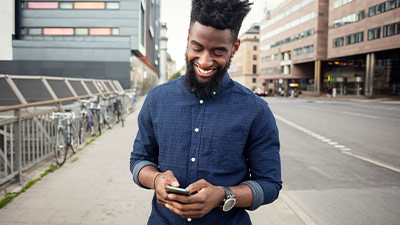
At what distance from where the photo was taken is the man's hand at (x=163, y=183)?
4.66 feet

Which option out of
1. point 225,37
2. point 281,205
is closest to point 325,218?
point 281,205

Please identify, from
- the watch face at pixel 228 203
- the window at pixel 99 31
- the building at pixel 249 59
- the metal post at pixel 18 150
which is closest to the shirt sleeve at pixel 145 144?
the watch face at pixel 228 203

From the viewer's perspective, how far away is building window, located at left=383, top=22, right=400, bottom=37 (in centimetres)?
3672

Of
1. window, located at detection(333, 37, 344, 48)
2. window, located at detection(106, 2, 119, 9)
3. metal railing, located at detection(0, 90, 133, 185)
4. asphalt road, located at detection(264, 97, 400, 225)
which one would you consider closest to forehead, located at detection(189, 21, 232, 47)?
asphalt road, located at detection(264, 97, 400, 225)

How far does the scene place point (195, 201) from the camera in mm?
1349

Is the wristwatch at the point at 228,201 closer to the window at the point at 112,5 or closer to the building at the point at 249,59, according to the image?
the window at the point at 112,5

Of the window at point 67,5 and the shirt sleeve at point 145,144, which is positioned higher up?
the window at point 67,5

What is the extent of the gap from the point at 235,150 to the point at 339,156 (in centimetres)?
724

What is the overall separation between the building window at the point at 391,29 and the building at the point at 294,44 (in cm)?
1716

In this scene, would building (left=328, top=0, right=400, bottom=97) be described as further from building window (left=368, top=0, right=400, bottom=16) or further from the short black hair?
the short black hair

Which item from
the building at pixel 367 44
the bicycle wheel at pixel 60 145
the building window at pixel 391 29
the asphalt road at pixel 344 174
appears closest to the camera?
the asphalt road at pixel 344 174

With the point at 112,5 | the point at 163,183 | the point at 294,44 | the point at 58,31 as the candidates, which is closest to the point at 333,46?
the point at 294,44

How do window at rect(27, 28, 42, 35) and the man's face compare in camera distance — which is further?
window at rect(27, 28, 42, 35)

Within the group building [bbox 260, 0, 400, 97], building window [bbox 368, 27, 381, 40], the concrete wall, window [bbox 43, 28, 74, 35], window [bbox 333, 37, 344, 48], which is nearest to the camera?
the concrete wall
